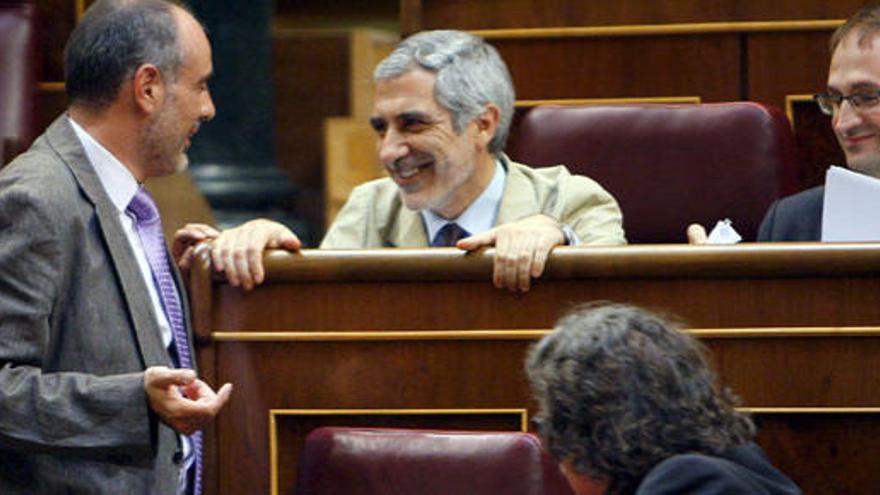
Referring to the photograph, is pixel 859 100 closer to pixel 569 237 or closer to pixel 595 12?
pixel 569 237

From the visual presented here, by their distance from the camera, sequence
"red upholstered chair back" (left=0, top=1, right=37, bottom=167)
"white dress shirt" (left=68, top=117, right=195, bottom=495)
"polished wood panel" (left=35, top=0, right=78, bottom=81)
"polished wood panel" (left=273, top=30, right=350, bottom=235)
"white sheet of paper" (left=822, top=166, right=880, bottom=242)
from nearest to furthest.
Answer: "white dress shirt" (left=68, top=117, right=195, bottom=495) < "white sheet of paper" (left=822, top=166, right=880, bottom=242) < "red upholstered chair back" (left=0, top=1, right=37, bottom=167) < "polished wood panel" (left=35, top=0, right=78, bottom=81) < "polished wood panel" (left=273, top=30, right=350, bottom=235)

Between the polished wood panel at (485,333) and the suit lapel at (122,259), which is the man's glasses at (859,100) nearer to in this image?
the polished wood panel at (485,333)

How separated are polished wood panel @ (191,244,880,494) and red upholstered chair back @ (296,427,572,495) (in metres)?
0.08

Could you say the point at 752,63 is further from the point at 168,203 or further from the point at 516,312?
the point at 168,203

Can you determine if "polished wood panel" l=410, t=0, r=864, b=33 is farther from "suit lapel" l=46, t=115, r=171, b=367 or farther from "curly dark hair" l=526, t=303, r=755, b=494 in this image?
"curly dark hair" l=526, t=303, r=755, b=494

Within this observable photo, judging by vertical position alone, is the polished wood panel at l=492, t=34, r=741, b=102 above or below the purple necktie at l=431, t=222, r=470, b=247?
above

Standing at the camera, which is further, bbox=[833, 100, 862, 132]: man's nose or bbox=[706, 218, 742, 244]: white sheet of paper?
bbox=[833, 100, 862, 132]: man's nose

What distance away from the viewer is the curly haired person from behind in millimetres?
976

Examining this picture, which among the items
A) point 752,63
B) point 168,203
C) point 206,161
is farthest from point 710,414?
point 206,161

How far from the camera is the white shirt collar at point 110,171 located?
1.29m

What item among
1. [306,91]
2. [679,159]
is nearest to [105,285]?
[679,159]

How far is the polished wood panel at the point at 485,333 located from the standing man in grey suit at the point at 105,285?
0.17 ft

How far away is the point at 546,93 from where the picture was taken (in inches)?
78.0

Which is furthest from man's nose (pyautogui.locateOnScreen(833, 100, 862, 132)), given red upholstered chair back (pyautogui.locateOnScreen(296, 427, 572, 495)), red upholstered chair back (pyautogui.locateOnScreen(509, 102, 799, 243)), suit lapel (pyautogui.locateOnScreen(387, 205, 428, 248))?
red upholstered chair back (pyautogui.locateOnScreen(296, 427, 572, 495))
